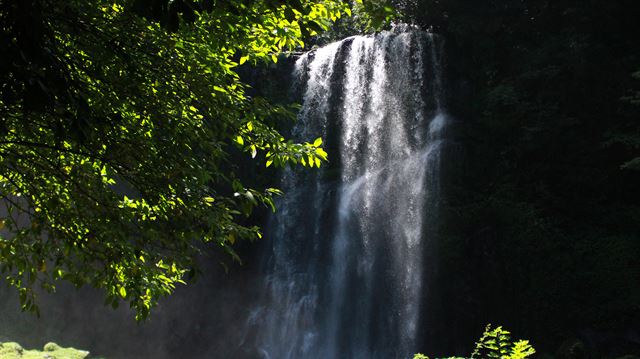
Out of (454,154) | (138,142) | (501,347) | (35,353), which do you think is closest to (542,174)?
(454,154)

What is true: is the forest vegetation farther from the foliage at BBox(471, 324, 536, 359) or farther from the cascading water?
the foliage at BBox(471, 324, 536, 359)

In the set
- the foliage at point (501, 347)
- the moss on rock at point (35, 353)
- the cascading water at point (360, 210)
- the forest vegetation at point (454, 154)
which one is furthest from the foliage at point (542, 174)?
the foliage at point (501, 347)

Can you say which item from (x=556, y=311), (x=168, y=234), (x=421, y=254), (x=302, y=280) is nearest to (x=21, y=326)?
(x=302, y=280)

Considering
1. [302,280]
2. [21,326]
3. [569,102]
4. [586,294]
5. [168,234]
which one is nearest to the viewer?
[168,234]

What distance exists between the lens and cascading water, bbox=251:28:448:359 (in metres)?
15.2

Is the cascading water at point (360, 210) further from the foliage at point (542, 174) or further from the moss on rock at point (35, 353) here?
the moss on rock at point (35, 353)

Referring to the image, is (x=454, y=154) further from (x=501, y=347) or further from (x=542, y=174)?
(x=501, y=347)

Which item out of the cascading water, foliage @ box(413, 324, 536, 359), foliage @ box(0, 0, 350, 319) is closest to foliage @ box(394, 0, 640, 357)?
the cascading water

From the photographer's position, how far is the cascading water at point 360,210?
15.2 m

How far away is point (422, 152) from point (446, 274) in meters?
3.49

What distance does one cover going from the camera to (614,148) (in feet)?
48.6

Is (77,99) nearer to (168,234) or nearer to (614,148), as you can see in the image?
(168,234)

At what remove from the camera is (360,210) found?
16.4 m

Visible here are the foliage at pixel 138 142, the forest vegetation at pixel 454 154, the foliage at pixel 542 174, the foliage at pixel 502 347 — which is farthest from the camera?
the foliage at pixel 542 174
